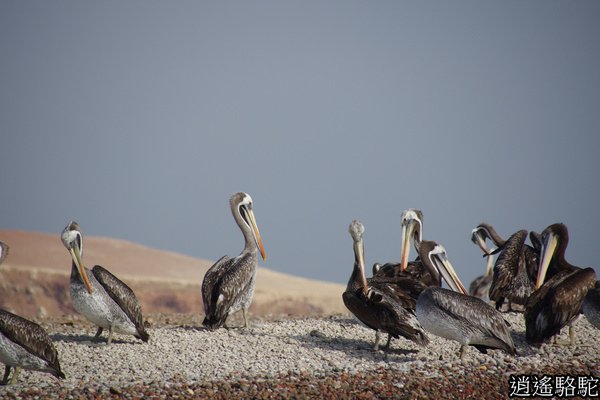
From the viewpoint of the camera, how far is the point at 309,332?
10633mm

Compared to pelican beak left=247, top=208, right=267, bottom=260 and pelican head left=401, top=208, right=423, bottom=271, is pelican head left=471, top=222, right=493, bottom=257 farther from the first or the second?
pelican beak left=247, top=208, right=267, bottom=260

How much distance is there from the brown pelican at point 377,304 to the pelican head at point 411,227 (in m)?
1.64

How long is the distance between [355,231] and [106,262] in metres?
20.6

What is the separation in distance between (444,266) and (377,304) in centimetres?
143

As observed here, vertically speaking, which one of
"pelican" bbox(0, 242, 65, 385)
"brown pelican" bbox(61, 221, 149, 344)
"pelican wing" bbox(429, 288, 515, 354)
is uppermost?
"pelican wing" bbox(429, 288, 515, 354)

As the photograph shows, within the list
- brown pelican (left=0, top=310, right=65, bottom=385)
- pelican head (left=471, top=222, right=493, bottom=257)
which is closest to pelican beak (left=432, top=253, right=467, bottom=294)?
brown pelican (left=0, top=310, right=65, bottom=385)

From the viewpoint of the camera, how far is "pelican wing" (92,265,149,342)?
9.52m

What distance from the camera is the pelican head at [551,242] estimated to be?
11.1 metres

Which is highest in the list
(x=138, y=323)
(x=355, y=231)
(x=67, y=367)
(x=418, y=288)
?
(x=355, y=231)

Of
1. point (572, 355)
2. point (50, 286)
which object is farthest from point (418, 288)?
point (50, 286)

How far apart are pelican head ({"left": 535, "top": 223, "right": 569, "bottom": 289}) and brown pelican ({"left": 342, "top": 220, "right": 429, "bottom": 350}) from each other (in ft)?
8.51

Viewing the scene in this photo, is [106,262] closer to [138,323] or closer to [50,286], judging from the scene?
[50,286]

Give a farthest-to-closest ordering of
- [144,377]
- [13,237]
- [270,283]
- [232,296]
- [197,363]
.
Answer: [13,237]
[270,283]
[232,296]
[197,363]
[144,377]

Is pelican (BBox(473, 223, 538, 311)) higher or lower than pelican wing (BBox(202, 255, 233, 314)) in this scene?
higher
